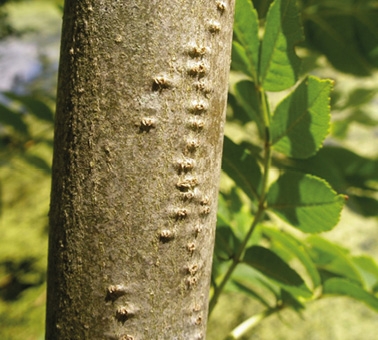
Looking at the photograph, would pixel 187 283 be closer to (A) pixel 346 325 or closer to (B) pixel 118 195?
(B) pixel 118 195

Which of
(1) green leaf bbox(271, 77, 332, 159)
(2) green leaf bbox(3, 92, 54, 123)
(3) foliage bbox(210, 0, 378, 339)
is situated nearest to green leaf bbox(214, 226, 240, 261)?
(3) foliage bbox(210, 0, 378, 339)

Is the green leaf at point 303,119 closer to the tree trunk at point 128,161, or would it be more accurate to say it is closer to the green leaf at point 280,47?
the green leaf at point 280,47

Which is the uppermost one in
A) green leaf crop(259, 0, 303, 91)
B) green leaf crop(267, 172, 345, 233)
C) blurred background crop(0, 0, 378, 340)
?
green leaf crop(259, 0, 303, 91)

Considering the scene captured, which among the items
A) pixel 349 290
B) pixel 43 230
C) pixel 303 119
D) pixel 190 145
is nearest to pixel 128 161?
pixel 190 145

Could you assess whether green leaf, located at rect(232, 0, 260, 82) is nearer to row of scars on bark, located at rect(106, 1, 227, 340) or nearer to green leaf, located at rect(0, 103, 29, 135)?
row of scars on bark, located at rect(106, 1, 227, 340)

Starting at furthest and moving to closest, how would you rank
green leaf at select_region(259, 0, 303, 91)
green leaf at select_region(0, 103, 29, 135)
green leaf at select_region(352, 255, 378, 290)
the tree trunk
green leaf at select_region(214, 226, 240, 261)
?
green leaf at select_region(0, 103, 29, 135) → green leaf at select_region(352, 255, 378, 290) → green leaf at select_region(214, 226, 240, 261) → green leaf at select_region(259, 0, 303, 91) → the tree trunk

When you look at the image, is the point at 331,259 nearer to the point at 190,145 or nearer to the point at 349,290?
the point at 349,290

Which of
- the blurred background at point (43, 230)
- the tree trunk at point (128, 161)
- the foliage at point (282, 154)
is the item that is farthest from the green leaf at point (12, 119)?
the tree trunk at point (128, 161)
